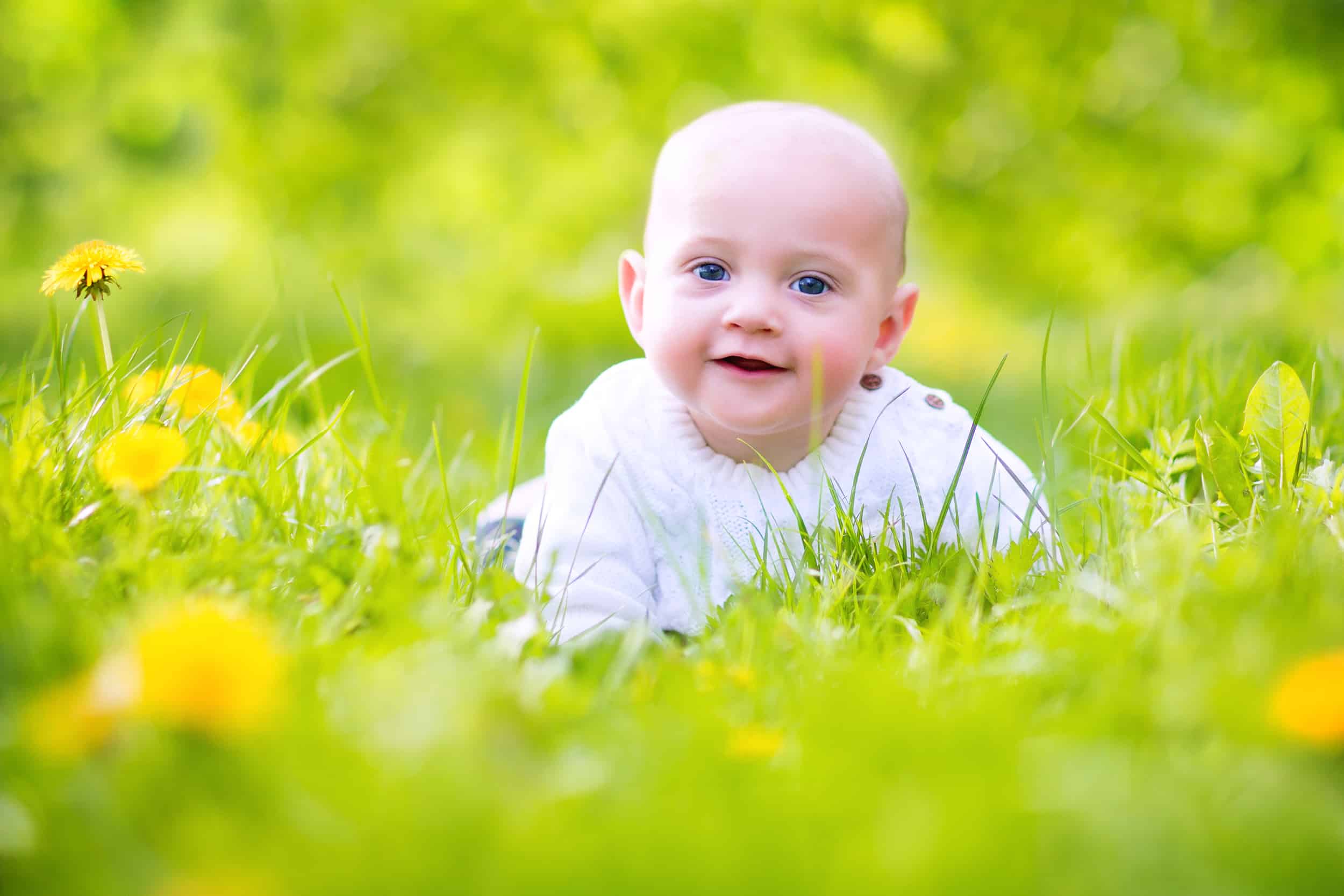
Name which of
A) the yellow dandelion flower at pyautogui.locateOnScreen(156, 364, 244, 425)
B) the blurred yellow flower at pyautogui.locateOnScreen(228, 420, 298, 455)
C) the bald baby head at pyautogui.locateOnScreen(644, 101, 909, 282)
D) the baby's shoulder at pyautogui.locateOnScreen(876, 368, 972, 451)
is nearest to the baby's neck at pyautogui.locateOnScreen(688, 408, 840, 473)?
the baby's shoulder at pyautogui.locateOnScreen(876, 368, 972, 451)

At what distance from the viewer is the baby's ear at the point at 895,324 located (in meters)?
2.22

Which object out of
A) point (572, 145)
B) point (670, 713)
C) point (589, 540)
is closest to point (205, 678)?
point (670, 713)

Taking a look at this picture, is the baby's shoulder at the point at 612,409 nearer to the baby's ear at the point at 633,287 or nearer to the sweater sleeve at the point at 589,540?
the sweater sleeve at the point at 589,540

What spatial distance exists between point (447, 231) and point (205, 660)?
7282 millimetres

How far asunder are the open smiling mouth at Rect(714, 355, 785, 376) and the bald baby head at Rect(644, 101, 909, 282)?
0.26 m

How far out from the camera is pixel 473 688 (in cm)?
104

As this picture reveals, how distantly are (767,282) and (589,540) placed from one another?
578 mm

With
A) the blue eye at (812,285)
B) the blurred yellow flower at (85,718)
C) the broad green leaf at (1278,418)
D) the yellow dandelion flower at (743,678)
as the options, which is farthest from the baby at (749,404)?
the blurred yellow flower at (85,718)

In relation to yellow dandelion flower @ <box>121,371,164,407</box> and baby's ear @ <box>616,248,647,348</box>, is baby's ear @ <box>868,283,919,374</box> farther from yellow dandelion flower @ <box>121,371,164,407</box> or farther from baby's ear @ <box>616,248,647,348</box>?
yellow dandelion flower @ <box>121,371,164,407</box>

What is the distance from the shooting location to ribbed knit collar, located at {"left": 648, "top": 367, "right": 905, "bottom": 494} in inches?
87.2

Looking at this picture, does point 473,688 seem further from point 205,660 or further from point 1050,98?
point 1050,98

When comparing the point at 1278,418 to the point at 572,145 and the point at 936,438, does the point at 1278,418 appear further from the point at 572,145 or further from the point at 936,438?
the point at 572,145

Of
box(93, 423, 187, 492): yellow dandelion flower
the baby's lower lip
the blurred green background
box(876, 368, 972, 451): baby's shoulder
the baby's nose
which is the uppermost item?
the blurred green background

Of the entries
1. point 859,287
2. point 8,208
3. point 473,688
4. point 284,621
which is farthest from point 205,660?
point 8,208
